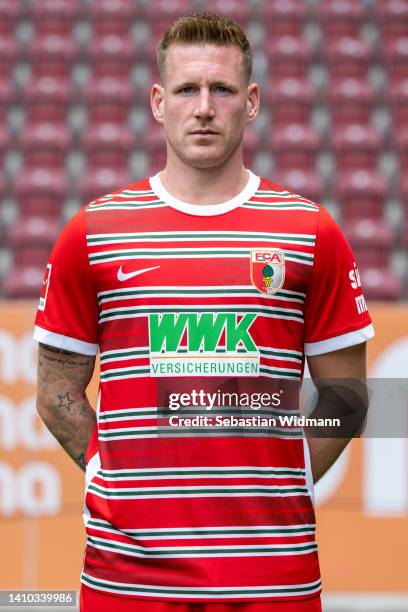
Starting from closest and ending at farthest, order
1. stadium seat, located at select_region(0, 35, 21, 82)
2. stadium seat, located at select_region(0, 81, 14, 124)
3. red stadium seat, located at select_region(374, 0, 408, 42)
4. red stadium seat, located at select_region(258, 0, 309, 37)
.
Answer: stadium seat, located at select_region(0, 81, 14, 124)
stadium seat, located at select_region(0, 35, 21, 82)
red stadium seat, located at select_region(374, 0, 408, 42)
red stadium seat, located at select_region(258, 0, 309, 37)

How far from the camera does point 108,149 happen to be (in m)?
9.90

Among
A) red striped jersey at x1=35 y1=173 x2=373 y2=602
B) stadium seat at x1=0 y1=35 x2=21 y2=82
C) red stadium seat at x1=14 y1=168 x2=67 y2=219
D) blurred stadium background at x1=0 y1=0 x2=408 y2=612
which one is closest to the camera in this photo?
red striped jersey at x1=35 y1=173 x2=373 y2=602

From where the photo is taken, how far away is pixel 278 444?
203cm

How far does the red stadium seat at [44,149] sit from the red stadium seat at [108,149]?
243 mm

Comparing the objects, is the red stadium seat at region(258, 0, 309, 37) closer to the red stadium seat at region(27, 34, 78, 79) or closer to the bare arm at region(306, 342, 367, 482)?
the red stadium seat at region(27, 34, 78, 79)

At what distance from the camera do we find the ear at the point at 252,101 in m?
2.21

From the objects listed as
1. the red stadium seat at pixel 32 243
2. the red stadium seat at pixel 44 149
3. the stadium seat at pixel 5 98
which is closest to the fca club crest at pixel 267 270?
the red stadium seat at pixel 32 243

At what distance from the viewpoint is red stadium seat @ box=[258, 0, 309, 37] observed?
11.1 meters

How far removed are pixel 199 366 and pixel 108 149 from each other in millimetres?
8088

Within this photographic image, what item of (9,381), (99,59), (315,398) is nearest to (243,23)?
(99,59)

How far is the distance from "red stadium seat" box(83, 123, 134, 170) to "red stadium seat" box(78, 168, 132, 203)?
29 cm

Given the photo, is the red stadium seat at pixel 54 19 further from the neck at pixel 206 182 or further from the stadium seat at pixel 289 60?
the neck at pixel 206 182

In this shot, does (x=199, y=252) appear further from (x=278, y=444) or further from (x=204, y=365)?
(x=278, y=444)

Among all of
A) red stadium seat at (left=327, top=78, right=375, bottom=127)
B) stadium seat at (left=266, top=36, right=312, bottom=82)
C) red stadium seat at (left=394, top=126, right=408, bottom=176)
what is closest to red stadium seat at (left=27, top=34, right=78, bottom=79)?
stadium seat at (left=266, top=36, right=312, bottom=82)
